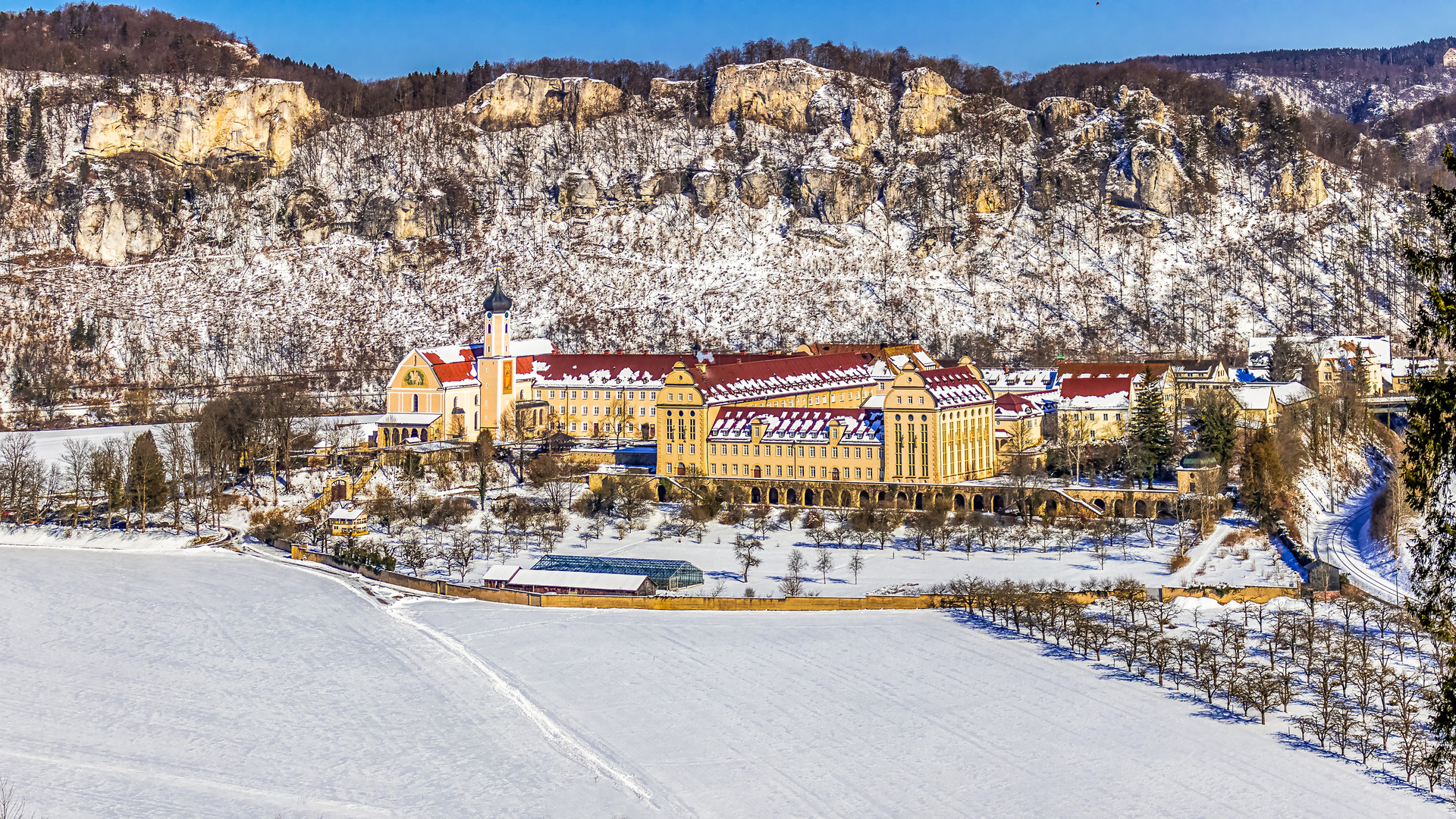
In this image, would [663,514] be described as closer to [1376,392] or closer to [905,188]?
[1376,392]

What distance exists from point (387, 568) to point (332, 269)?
78.4 meters

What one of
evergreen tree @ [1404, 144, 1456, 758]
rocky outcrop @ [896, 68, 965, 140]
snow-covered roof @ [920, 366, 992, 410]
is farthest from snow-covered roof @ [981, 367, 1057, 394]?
rocky outcrop @ [896, 68, 965, 140]

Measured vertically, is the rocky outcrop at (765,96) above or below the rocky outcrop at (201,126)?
above

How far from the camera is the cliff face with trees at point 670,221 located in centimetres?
11525

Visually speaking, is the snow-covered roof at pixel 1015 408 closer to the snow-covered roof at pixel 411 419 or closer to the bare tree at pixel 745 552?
the bare tree at pixel 745 552

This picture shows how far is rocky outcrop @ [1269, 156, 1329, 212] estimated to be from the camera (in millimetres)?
129125

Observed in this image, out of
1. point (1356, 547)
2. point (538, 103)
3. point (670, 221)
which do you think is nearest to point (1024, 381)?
point (1356, 547)

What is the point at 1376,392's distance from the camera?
9094 cm

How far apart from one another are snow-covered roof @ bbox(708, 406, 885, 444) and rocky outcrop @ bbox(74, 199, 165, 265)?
7649cm

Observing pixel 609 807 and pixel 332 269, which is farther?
pixel 332 269

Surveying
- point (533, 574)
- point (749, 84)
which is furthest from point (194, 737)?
point (749, 84)

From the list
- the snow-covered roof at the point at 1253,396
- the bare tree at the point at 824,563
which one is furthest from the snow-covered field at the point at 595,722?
the snow-covered roof at the point at 1253,396

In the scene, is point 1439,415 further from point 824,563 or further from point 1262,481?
point 1262,481

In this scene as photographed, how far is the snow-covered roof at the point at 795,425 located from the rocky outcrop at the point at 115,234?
7649 cm
